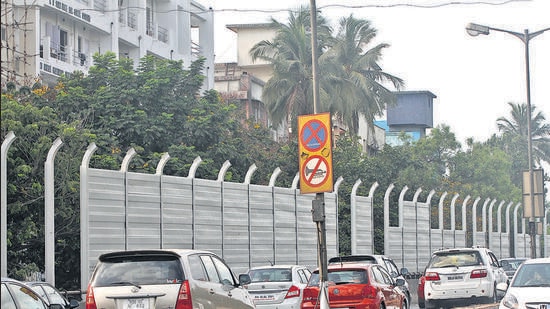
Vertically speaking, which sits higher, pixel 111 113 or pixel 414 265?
pixel 111 113

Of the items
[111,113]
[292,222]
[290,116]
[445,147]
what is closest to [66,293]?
[292,222]

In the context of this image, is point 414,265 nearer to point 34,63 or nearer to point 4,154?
point 34,63

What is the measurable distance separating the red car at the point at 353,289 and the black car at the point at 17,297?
9179 mm

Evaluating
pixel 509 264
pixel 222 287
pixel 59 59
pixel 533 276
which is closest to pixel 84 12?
pixel 59 59

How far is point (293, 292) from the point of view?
2414 centimetres

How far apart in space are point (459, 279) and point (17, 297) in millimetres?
18966

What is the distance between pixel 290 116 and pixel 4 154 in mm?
38270

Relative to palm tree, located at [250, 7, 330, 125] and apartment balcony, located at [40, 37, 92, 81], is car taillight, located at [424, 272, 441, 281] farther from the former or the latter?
palm tree, located at [250, 7, 330, 125]

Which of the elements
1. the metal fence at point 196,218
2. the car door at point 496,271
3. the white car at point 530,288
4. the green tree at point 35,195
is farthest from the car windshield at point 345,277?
the car door at point 496,271

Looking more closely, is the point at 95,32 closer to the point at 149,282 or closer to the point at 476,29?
the point at 476,29

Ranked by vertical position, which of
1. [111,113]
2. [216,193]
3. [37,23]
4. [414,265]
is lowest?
[414,265]

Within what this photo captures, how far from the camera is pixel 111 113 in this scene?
37.8 metres

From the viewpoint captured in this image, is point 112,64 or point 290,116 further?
point 290,116

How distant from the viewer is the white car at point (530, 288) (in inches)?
711
